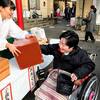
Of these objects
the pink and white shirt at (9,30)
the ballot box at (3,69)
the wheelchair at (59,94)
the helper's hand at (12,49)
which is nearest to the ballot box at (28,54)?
the helper's hand at (12,49)

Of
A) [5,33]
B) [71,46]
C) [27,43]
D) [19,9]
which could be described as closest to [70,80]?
[71,46]

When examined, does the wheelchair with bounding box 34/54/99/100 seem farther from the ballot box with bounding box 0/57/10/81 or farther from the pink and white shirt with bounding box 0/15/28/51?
the pink and white shirt with bounding box 0/15/28/51

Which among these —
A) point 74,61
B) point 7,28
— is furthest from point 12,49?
point 74,61

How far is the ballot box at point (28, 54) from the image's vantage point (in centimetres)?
221

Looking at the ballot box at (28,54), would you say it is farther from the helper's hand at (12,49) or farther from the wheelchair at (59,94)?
the wheelchair at (59,94)

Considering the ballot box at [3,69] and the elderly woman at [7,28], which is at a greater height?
the elderly woman at [7,28]

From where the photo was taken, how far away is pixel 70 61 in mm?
2311

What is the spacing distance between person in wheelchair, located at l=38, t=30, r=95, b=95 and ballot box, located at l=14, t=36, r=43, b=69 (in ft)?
0.82

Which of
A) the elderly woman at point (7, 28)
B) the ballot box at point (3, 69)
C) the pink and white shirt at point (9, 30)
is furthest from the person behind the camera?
the pink and white shirt at point (9, 30)

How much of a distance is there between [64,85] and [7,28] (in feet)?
3.46

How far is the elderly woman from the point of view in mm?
2179

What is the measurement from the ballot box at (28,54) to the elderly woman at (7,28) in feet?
0.22

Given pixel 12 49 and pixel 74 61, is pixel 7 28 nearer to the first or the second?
pixel 12 49

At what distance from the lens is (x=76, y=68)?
90.2 inches
